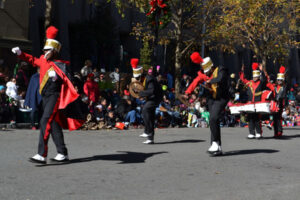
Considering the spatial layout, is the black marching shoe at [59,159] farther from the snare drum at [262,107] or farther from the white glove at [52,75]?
the snare drum at [262,107]

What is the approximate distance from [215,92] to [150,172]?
2821 mm

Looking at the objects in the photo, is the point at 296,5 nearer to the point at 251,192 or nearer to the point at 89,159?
the point at 89,159

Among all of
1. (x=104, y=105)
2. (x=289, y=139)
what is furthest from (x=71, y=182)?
(x=104, y=105)

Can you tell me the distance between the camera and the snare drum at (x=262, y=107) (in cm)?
1634

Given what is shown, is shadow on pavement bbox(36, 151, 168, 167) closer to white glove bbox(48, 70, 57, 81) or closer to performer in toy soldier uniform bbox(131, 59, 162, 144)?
white glove bbox(48, 70, 57, 81)

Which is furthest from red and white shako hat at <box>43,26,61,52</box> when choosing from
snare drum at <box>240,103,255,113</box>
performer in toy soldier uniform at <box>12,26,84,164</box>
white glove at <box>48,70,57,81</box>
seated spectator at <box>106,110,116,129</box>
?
seated spectator at <box>106,110,116,129</box>

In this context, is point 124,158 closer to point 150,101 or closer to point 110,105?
point 150,101

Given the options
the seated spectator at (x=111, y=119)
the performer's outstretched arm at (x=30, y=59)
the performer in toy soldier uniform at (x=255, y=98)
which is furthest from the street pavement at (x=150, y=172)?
the seated spectator at (x=111, y=119)

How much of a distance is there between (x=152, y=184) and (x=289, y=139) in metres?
9.58

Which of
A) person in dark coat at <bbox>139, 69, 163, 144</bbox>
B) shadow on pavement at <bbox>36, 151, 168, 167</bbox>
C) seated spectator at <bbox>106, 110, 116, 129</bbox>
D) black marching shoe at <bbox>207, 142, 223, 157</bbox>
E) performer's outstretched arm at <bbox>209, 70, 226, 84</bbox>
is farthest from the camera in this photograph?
seated spectator at <bbox>106, 110, 116, 129</bbox>

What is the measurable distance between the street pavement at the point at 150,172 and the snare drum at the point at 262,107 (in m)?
1.58

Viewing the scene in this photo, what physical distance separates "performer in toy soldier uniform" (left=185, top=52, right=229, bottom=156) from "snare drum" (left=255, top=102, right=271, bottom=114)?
14.9 feet

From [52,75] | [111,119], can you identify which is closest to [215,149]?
[52,75]

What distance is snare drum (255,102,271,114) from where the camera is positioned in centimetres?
1634
